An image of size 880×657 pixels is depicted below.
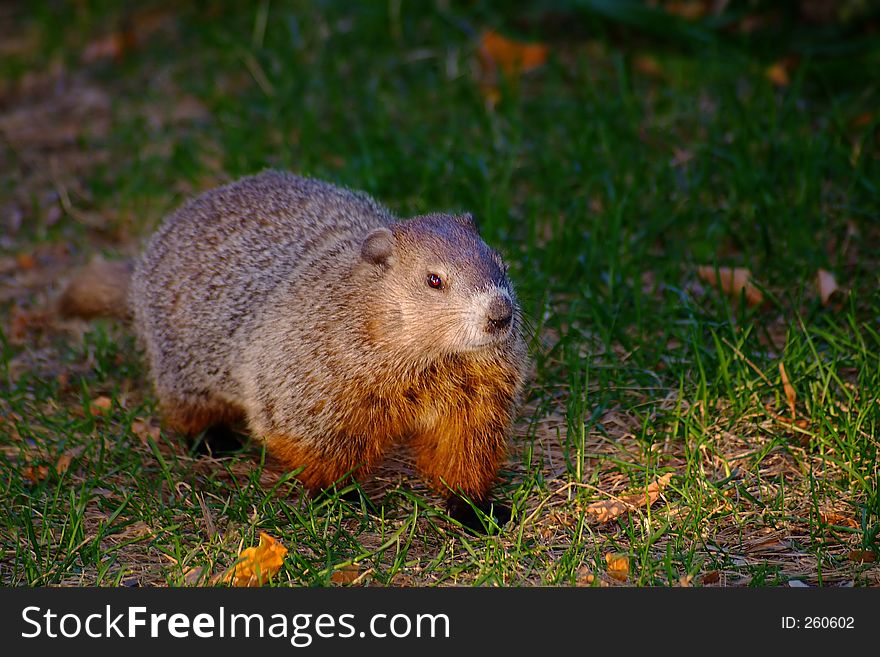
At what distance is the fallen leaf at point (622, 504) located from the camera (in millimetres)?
4223

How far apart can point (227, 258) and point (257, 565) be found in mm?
1684

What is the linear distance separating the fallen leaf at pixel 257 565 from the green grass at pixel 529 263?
0.15 ft

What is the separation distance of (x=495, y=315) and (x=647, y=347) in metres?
1.62

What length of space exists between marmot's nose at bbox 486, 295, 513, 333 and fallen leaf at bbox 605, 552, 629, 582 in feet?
2.87

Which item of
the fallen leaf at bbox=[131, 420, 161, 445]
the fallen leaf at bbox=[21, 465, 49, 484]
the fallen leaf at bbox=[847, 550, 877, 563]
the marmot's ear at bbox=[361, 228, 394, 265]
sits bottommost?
the fallen leaf at bbox=[131, 420, 161, 445]

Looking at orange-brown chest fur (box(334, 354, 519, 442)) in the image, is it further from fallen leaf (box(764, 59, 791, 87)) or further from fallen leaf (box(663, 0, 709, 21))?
fallen leaf (box(663, 0, 709, 21))

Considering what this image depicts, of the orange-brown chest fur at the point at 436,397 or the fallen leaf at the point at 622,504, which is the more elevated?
the orange-brown chest fur at the point at 436,397

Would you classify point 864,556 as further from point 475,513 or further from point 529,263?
point 529,263

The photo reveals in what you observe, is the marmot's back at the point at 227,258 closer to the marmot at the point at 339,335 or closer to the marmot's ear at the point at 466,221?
the marmot at the point at 339,335

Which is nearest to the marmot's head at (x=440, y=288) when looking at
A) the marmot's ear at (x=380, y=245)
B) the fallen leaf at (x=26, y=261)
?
the marmot's ear at (x=380, y=245)

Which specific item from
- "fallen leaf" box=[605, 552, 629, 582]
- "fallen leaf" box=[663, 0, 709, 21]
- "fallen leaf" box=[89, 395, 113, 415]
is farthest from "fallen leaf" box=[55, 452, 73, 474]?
"fallen leaf" box=[663, 0, 709, 21]

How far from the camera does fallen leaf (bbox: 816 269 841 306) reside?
534 cm

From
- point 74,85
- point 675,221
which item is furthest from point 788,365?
point 74,85

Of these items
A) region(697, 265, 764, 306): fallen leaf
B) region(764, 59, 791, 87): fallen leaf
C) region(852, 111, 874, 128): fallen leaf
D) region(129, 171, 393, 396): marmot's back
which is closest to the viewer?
region(129, 171, 393, 396): marmot's back
